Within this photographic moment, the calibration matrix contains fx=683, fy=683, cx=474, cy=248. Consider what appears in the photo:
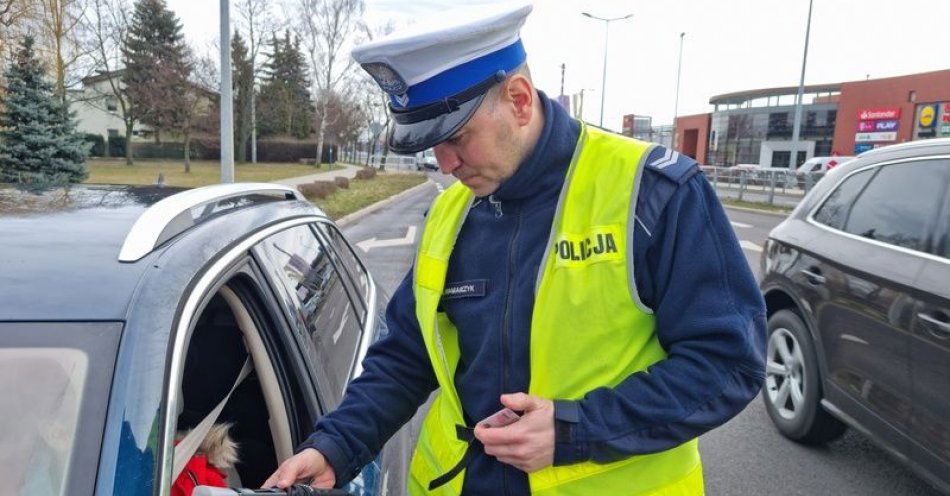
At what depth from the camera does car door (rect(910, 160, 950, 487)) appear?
2.55 m

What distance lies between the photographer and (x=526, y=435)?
123 cm

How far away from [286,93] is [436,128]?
58.2m

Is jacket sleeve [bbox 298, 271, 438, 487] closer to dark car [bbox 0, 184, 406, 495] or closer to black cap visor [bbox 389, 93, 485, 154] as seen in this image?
dark car [bbox 0, 184, 406, 495]

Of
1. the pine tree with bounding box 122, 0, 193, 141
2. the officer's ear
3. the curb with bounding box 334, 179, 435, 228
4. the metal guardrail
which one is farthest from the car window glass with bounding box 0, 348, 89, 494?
the pine tree with bounding box 122, 0, 193, 141

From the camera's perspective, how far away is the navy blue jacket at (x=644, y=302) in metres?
1.26

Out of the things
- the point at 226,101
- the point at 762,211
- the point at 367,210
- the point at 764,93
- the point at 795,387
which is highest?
the point at 764,93

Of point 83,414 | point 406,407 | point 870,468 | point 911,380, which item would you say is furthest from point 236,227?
point 870,468

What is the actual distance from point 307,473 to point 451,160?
2.49 feet

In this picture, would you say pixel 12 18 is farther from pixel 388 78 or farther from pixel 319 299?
pixel 388 78

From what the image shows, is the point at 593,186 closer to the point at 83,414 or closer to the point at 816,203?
the point at 83,414

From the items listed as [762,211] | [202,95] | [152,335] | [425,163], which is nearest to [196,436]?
[152,335]

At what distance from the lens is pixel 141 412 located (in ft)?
3.64

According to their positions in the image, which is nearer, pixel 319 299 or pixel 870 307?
pixel 319 299

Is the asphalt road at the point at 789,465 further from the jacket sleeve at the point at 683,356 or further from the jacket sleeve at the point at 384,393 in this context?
the jacket sleeve at the point at 683,356
